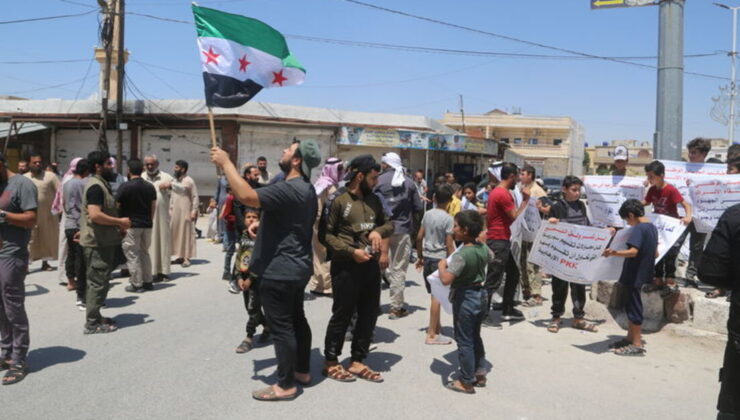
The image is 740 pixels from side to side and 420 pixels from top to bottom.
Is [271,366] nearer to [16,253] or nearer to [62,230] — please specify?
[16,253]

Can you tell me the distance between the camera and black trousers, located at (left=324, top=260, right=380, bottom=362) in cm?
479

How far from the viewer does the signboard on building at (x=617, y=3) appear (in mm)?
8758

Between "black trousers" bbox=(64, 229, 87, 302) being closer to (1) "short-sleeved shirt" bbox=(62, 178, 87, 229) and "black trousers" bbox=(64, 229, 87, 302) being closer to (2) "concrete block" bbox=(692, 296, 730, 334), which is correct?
(1) "short-sleeved shirt" bbox=(62, 178, 87, 229)

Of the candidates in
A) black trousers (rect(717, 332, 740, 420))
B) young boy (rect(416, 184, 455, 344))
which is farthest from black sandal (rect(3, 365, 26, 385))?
black trousers (rect(717, 332, 740, 420))

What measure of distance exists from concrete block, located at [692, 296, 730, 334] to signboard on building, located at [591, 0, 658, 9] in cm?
478

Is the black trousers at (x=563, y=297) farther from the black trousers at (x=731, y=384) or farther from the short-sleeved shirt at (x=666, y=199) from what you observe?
the black trousers at (x=731, y=384)

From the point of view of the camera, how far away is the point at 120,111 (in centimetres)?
1931

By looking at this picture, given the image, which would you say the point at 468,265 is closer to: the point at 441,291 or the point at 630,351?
the point at 441,291

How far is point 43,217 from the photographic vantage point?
9172 millimetres

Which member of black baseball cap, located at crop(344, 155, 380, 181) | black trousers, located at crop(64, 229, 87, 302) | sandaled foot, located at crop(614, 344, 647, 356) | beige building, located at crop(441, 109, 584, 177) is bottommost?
sandaled foot, located at crop(614, 344, 647, 356)

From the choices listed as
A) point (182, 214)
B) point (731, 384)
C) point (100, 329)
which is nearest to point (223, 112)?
point (182, 214)

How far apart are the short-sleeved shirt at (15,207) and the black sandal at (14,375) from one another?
924 mm

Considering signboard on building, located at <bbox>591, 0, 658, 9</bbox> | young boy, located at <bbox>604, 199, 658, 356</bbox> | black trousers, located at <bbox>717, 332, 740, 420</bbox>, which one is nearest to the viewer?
black trousers, located at <bbox>717, 332, 740, 420</bbox>

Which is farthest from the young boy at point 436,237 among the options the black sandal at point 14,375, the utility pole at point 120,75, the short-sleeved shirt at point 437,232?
the utility pole at point 120,75
